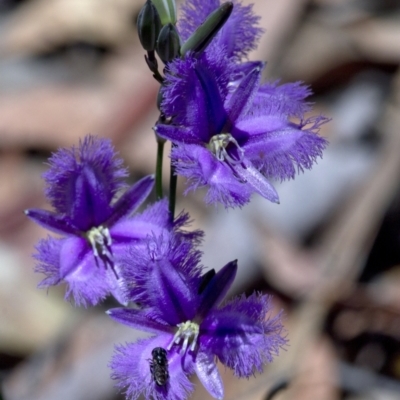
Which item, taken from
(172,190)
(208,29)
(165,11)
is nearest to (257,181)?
(172,190)

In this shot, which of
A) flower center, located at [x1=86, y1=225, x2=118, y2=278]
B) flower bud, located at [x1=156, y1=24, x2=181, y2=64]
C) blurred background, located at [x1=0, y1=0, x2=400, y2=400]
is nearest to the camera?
flower bud, located at [x1=156, y1=24, x2=181, y2=64]

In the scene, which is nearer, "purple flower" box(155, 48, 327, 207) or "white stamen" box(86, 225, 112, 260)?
"purple flower" box(155, 48, 327, 207)

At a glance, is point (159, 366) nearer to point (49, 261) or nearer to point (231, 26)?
point (49, 261)

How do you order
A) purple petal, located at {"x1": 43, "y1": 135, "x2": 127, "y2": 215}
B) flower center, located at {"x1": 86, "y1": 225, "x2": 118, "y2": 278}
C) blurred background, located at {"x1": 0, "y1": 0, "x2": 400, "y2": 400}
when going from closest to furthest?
purple petal, located at {"x1": 43, "y1": 135, "x2": 127, "y2": 215}
flower center, located at {"x1": 86, "y1": 225, "x2": 118, "y2": 278}
blurred background, located at {"x1": 0, "y1": 0, "x2": 400, "y2": 400}

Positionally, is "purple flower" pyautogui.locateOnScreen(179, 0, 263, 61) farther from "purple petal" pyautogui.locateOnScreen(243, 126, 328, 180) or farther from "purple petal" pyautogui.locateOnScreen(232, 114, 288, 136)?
"purple petal" pyautogui.locateOnScreen(243, 126, 328, 180)

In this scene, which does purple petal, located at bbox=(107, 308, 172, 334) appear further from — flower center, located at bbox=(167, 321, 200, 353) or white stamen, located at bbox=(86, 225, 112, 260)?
white stamen, located at bbox=(86, 225, 112, 260)

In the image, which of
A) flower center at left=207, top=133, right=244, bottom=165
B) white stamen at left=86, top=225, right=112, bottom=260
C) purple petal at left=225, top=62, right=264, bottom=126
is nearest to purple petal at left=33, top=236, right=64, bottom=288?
white stamen at left=86, top=225, right=112, bottom=260

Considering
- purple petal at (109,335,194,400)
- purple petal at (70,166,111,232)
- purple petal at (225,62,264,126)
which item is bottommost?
purple petal at (109,335,194,400)

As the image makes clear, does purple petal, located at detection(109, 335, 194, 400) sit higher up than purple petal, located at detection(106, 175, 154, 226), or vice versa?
purple petal, located at detection(106, 175, 154, 226)
